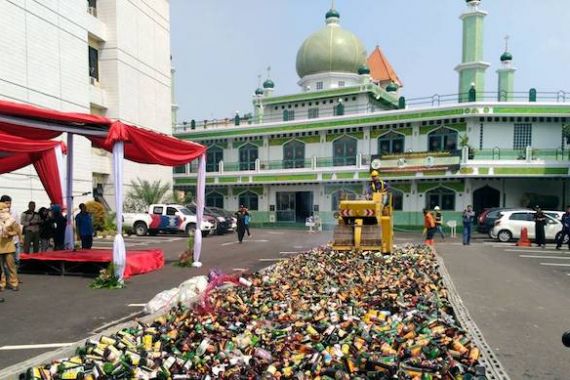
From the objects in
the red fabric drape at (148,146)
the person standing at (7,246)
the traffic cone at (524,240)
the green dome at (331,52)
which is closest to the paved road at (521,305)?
the traffic cone at (524,240)

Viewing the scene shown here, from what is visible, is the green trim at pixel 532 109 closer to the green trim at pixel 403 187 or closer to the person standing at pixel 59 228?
the green trim at pixel 403 187

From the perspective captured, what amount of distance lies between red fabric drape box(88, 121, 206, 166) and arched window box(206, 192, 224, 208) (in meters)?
25.0

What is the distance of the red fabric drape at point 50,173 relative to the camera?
12586 millimetres

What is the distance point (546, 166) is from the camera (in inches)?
996

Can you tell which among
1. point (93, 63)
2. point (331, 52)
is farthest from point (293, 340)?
point (331, 52)

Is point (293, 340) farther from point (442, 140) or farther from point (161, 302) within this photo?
point (442, 140)

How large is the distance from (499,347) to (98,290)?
749 cm

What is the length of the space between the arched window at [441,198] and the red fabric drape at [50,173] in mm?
23121

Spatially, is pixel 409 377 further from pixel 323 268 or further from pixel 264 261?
pixel 264 261

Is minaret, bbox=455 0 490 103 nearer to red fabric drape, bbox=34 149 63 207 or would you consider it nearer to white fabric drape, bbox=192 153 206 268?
white fabric drape, bbox=192 153 206 268

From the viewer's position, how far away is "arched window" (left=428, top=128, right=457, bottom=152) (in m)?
27.8

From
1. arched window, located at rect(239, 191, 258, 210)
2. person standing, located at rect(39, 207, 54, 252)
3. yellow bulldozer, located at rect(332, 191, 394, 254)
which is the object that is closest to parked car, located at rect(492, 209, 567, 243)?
yellow bulldozer, located at rect(332, 191, 394, 254)

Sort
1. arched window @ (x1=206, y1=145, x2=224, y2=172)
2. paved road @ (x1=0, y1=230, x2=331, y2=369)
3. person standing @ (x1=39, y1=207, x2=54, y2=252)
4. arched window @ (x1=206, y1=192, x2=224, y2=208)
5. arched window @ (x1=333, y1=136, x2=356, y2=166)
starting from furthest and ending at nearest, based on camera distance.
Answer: arched window @ (x1=206, y1=192, x2=224, y2=208), arched window @ (x1=206, y1=145, x2=224, y2=172), arched window @ (x1=333, y1=136, x2=356, y2=166), person standing @ (x1=39, y1=207, x2=54, y2=252), paved road @ (x1=0, y1=230, x2=331, y2=369)

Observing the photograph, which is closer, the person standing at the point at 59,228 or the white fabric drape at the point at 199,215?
the white fabric drape at the point at 199,215
